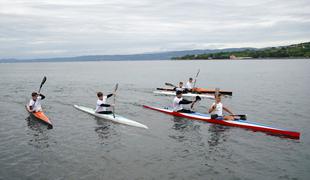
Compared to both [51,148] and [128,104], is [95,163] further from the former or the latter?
[128,104]

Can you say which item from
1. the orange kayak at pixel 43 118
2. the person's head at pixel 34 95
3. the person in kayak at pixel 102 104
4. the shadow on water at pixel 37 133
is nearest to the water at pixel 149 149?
the shadow on water at pixel 37 133

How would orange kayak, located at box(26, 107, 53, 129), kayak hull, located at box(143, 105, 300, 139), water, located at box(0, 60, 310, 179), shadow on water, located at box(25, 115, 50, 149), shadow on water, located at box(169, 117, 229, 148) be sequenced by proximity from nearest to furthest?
water, located at box(0, 60, 310, 179), shadow on water, located at box(25, 115, 50, 149), shadow on water, located at box(169, 117, 229, 148), kayak hull, located at box(143, 105, 300, 139), orange kayak, located at box(26, 107, 53, 129)

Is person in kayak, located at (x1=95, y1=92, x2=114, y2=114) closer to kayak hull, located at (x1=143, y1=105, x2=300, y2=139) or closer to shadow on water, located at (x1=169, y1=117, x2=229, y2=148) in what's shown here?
shadow on water, located at (x1=169, y1=117, x2=229, y2=148)

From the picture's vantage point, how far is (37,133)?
20375 mm

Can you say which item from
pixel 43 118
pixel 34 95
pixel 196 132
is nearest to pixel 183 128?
pixel 196 132

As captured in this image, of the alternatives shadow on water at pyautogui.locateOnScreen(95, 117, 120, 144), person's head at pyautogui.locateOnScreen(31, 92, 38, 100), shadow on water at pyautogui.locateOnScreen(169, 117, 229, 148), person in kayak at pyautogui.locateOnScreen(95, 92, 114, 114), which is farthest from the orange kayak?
shadow on water at pyautogui.locateOnScreen(169, 117, 229, 148)

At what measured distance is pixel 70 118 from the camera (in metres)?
25.2

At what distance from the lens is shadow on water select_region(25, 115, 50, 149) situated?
18.0m

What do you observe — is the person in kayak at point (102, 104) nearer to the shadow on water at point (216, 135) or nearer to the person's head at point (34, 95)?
the person's head at point (34, 95)

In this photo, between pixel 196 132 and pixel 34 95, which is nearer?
pixel 196 132

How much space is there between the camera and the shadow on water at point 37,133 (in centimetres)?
1802

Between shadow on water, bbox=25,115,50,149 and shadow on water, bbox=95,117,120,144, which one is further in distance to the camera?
shadow on water, bbox=95,117,120,144

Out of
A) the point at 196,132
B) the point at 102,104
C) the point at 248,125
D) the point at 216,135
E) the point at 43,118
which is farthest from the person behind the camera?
the point at 102,104

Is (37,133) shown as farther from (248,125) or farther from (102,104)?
(248,125)
